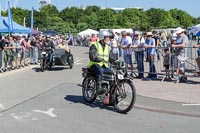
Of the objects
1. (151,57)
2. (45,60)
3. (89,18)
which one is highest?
(89,18)

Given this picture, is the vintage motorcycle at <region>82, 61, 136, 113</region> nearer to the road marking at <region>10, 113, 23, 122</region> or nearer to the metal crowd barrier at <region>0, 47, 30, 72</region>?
the road marking at <region>10, 113, 23, 122</region>

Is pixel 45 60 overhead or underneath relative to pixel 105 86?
overhead

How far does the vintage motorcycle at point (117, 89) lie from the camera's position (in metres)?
8.72

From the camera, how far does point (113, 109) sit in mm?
9250

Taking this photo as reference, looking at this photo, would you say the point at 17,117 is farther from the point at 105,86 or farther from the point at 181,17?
the point at 181,17

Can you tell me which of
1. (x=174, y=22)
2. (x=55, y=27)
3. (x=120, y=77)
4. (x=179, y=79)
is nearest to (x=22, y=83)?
(x=179, y=79)

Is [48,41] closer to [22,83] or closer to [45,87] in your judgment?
[22,83]

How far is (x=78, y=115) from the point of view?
8.59m

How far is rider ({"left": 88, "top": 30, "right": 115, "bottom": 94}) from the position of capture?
934 cm

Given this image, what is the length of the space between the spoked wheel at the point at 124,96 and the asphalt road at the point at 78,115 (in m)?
0.16

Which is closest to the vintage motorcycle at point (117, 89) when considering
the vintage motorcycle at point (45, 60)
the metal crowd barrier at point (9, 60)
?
the metal crowd barrier at point (9, 60)

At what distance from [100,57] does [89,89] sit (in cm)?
104

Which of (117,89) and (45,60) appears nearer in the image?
(117,89)

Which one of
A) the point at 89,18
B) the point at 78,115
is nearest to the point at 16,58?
the point at 78,115
